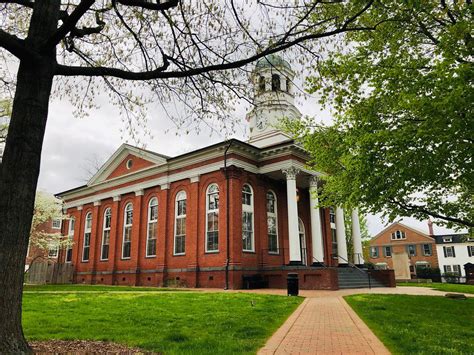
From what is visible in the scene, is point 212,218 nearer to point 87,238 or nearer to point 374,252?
point 87,238

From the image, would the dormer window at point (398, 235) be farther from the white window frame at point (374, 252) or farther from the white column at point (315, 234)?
the white column at point (315, 234)

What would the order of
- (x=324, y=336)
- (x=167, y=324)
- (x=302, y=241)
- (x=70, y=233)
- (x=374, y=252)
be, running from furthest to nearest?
(x=374, y=252), (x=70, y=233), (x=302, y=241), (x=167, y=324), (x=324, y=336)

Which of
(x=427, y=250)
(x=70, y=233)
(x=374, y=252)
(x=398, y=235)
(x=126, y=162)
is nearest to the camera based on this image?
(x=126, y=162)

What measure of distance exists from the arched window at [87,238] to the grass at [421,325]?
24.9m

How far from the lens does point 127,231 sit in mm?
28031

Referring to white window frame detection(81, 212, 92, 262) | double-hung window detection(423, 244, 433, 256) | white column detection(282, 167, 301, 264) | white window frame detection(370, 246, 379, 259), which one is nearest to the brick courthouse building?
white column detection(282, 167, 301, 264)

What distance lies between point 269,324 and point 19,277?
15.8ft

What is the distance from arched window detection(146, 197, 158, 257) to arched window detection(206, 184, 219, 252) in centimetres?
491

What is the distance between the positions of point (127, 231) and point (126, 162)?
16.7 ft

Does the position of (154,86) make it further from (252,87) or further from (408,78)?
(408,78)

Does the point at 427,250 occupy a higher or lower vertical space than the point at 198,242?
higher

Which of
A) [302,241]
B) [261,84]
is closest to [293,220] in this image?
[302,241]

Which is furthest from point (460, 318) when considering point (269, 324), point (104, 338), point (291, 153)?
point (291, 153)

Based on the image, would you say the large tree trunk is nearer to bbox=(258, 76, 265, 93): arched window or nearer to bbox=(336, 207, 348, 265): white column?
bbox=(258, 76, 265, 93): arched window
